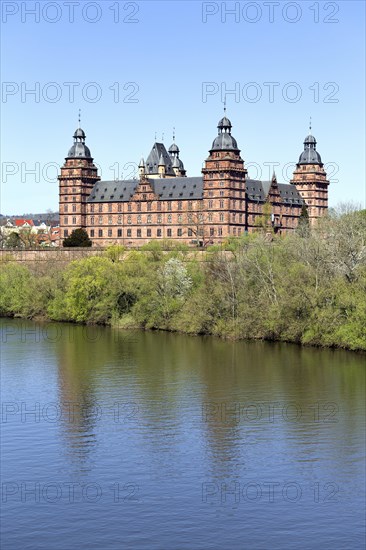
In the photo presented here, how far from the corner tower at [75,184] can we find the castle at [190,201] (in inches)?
4.9

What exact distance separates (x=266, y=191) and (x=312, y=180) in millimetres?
9685

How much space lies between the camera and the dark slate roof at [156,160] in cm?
13125

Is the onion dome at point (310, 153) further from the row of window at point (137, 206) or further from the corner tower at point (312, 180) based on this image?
the row of window at point (137, 206)

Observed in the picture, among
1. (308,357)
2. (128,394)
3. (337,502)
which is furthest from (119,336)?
(337,502)

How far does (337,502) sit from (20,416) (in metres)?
14.0

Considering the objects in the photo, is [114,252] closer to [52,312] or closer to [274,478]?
[52,312]

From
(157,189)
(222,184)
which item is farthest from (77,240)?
(222,184)

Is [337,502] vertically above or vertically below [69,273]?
below

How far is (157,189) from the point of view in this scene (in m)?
117

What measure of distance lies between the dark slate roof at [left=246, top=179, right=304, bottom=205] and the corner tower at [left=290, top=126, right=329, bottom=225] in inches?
48.4

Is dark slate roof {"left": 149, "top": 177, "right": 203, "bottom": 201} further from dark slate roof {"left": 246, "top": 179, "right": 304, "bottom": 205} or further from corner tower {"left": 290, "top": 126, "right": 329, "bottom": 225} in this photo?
corner tower {"left": 290, "top": 126, "right": 329, "bottom": 225}

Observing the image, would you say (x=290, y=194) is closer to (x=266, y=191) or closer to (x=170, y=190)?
(x=266, y=191)

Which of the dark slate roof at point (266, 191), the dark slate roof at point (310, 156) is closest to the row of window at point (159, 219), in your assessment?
the dark slate roof at point (266, 191)

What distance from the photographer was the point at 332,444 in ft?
105
